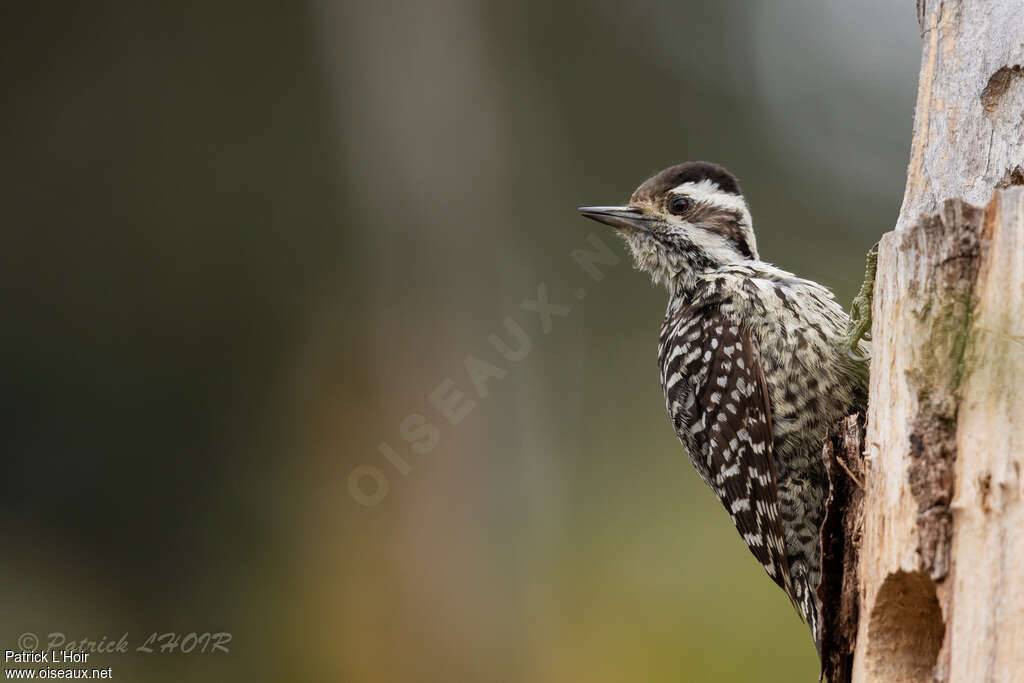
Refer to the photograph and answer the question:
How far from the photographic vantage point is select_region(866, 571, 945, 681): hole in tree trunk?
8.76ft

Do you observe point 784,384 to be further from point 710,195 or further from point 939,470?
point 939,470

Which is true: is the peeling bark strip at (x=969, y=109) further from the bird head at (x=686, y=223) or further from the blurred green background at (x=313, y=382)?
the blurred green background at (x=313, y=382)

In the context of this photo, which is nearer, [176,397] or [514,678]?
[514,678]

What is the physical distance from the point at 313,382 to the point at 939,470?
15.3 ft

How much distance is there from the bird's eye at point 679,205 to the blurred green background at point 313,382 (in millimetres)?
1973

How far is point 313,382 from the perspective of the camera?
6.61 meters

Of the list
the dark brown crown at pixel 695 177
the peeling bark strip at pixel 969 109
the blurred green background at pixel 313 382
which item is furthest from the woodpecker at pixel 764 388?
the blurred green background at pixel 313 382

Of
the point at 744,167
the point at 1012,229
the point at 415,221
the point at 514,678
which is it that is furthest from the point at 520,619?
the point at 744,167

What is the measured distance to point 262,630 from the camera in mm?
6285

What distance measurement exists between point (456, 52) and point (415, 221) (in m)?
1.28

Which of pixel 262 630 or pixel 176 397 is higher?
pixel 176 397

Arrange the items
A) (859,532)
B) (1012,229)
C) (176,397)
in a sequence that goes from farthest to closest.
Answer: (176,397) < (859,532) < (1012,229)

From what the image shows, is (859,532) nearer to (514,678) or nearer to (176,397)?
(514,678)

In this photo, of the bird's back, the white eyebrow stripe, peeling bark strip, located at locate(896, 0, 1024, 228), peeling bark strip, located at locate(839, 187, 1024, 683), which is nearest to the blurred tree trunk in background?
peeling bark strip, located at locate(839, 187, 1024, 683)
